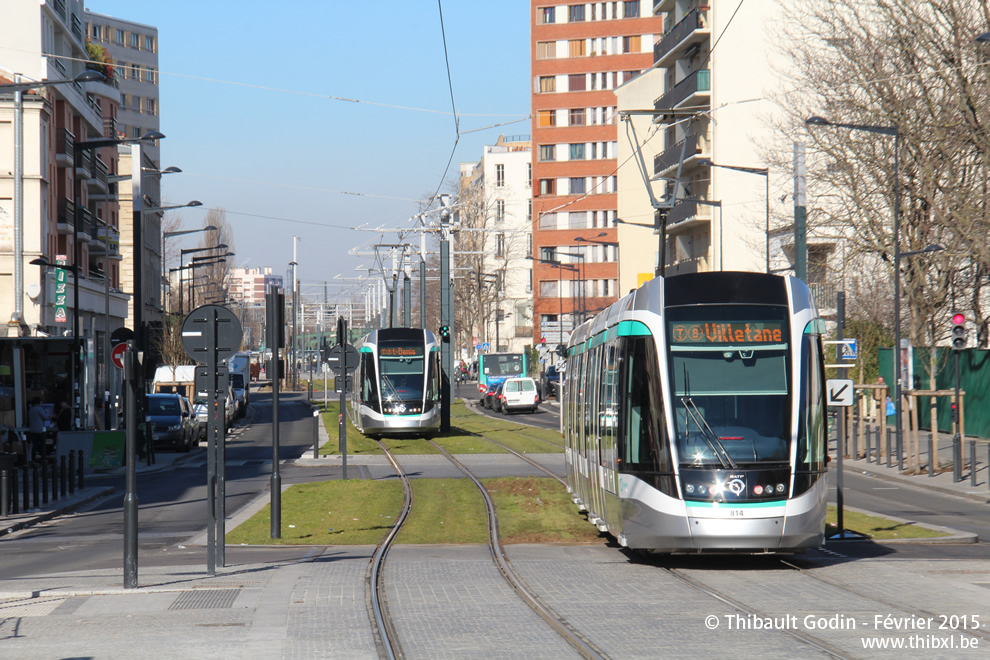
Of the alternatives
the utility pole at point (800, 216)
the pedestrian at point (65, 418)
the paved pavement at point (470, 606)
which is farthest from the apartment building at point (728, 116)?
the paved pavement at point (470, 606)

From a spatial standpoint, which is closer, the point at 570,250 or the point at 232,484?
the point at 232,484

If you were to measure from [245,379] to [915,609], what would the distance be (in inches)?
2655

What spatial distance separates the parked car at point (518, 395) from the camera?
61500 millimetres

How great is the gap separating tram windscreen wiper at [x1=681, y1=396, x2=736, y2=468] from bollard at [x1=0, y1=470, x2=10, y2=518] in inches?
519

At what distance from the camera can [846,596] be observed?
36.4 feet

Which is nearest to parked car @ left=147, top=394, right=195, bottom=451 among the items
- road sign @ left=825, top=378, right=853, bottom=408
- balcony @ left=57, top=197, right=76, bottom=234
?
balcony @ left=57, top=197, right=76, bottom=234

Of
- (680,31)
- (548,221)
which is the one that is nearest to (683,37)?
(680,31)

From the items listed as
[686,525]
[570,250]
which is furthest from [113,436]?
[570,250]

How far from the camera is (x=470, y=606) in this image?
10.8 m

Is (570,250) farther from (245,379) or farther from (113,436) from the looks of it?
(113,436)

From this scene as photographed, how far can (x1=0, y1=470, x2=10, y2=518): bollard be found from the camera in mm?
20656

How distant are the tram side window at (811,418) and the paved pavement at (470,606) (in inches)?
43.7

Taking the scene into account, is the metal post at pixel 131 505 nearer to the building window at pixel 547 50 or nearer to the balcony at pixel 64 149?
the balcony at pixel 64 149

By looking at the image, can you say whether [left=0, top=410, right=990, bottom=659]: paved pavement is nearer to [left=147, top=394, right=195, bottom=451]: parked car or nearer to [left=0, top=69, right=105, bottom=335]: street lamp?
[left=147, top=394, right=195, bottom=451]: parked car
